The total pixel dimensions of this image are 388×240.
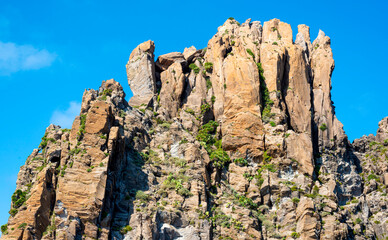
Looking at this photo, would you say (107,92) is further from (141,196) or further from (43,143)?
(141,196)

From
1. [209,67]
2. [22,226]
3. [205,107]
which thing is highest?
[209,67]

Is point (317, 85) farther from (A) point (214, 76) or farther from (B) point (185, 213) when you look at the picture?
(B) point (185, 213)

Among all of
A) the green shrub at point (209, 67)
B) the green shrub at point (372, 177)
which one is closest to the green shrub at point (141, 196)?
the green shrub at point (209, 67)

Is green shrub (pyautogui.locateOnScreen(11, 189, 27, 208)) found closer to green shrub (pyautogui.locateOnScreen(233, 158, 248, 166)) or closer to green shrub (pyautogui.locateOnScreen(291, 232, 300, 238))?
green shrub (pyautogui.locateOnScreen(233, 158, 248, 166))

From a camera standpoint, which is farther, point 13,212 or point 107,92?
point 107,92

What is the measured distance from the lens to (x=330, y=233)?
79000 mm

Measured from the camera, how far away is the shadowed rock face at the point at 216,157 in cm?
7506

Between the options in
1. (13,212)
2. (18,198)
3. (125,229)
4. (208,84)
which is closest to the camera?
(13,212)

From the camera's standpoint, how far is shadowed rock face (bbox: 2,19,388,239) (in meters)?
75.1

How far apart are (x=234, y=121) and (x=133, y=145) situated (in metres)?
15.3

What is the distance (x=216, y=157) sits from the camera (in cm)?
8825

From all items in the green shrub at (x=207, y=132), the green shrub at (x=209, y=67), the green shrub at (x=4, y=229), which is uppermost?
the green shrub at (x=209, y=67)

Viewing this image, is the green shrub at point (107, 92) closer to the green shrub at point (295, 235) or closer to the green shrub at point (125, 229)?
the green shrub at point (125, 229)

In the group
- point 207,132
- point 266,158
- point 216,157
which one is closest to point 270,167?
point 266,158
